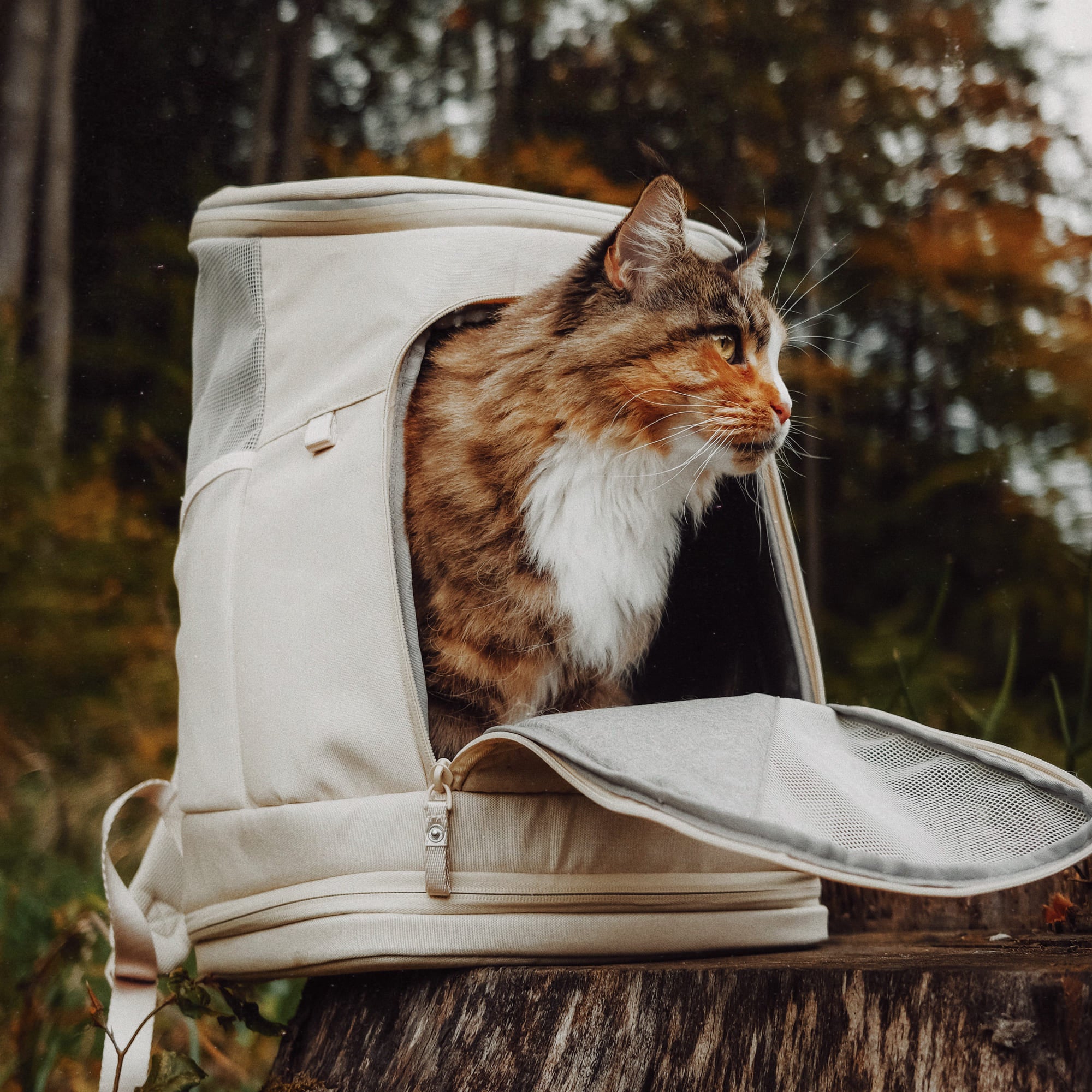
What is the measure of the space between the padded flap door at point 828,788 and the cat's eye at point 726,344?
0.37 meters

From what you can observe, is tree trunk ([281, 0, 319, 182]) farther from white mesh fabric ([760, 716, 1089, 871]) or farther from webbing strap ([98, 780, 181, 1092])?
white mesh fabric ([760, 716, 1089, 871])

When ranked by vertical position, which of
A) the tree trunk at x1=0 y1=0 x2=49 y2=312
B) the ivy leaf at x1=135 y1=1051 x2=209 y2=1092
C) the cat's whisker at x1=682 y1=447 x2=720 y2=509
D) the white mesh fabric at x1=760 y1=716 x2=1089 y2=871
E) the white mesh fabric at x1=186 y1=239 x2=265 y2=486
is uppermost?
the tree trunk at x1=0 y1=0 x2=49 y2=312

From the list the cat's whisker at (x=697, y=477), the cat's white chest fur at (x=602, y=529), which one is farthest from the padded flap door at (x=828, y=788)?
the cat's whisker at (x=697, y=477)

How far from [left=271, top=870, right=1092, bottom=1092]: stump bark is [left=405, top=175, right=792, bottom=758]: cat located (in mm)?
269

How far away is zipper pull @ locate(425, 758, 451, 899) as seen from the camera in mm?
918

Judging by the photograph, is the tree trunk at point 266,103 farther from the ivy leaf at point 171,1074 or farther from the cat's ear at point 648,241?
the ivy leaf at point 171,1074

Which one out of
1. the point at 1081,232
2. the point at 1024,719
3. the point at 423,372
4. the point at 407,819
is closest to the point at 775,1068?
the point at 407,819

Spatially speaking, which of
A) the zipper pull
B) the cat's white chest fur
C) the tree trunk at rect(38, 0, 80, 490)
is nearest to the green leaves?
the zipper pull

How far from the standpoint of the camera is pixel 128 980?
3.67 ft

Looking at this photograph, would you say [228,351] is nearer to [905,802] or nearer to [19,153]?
[905,802]

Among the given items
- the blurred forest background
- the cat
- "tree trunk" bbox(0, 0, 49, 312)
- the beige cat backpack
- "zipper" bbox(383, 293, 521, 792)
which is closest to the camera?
the beige cat backpack

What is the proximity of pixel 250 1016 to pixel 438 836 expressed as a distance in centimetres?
42

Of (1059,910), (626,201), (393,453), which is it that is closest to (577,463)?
(393,453)

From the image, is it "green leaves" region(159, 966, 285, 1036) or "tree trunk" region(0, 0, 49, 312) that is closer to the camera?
"green leaves" region(159, 966, 285, 1036)
